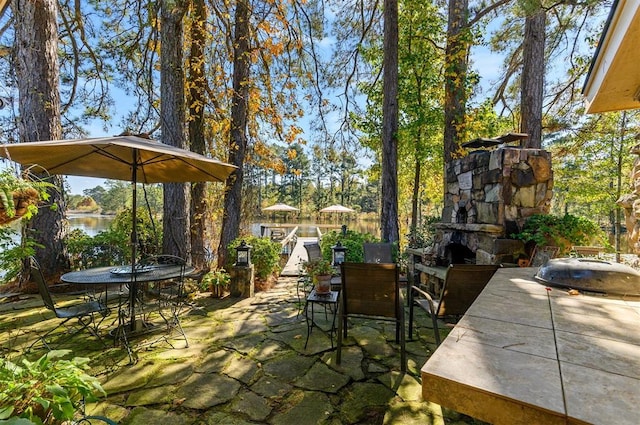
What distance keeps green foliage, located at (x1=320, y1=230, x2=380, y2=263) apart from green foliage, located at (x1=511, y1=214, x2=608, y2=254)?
2672 millimetres

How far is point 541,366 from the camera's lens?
0.92 meters

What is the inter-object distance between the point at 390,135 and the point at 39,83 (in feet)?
19.2

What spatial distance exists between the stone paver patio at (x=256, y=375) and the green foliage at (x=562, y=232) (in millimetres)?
1598

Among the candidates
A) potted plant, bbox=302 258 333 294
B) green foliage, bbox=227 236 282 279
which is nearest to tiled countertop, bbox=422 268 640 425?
potted plant, bbox=302 258 333 294

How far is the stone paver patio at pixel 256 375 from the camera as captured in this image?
6.09 ft

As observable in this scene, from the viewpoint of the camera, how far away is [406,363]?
2.44 metres

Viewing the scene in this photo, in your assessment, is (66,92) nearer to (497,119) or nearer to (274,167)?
(274,167)

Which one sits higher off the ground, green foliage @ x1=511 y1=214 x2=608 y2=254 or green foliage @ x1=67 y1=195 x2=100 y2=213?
green foliage @ x1=67 y1=195 x2=100 y2=213

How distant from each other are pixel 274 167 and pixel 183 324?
12.8ft

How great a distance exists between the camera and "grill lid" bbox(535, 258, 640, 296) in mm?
1706

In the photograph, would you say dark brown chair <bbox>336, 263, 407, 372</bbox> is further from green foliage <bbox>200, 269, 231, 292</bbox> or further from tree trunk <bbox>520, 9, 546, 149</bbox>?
tree trunk <bbox>520, 9, 546, 149</bbox>

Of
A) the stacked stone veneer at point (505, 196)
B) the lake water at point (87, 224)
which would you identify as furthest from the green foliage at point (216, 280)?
the stacked stone veneer at point (505, 196)

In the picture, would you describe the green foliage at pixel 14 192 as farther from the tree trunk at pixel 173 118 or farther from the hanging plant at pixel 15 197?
the tree trunk at pixel 173 118

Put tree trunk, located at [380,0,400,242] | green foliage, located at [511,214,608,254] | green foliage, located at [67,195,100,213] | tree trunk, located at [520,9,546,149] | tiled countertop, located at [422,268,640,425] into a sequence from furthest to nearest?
tree trunk, located at [380,0,400,242], green foliage, located at [67,195,100,213], tree trunk, located at [520,9,546,149], green foliage, located at [511,214,608,254], tiled countertop, located at [422,268,640,425]
